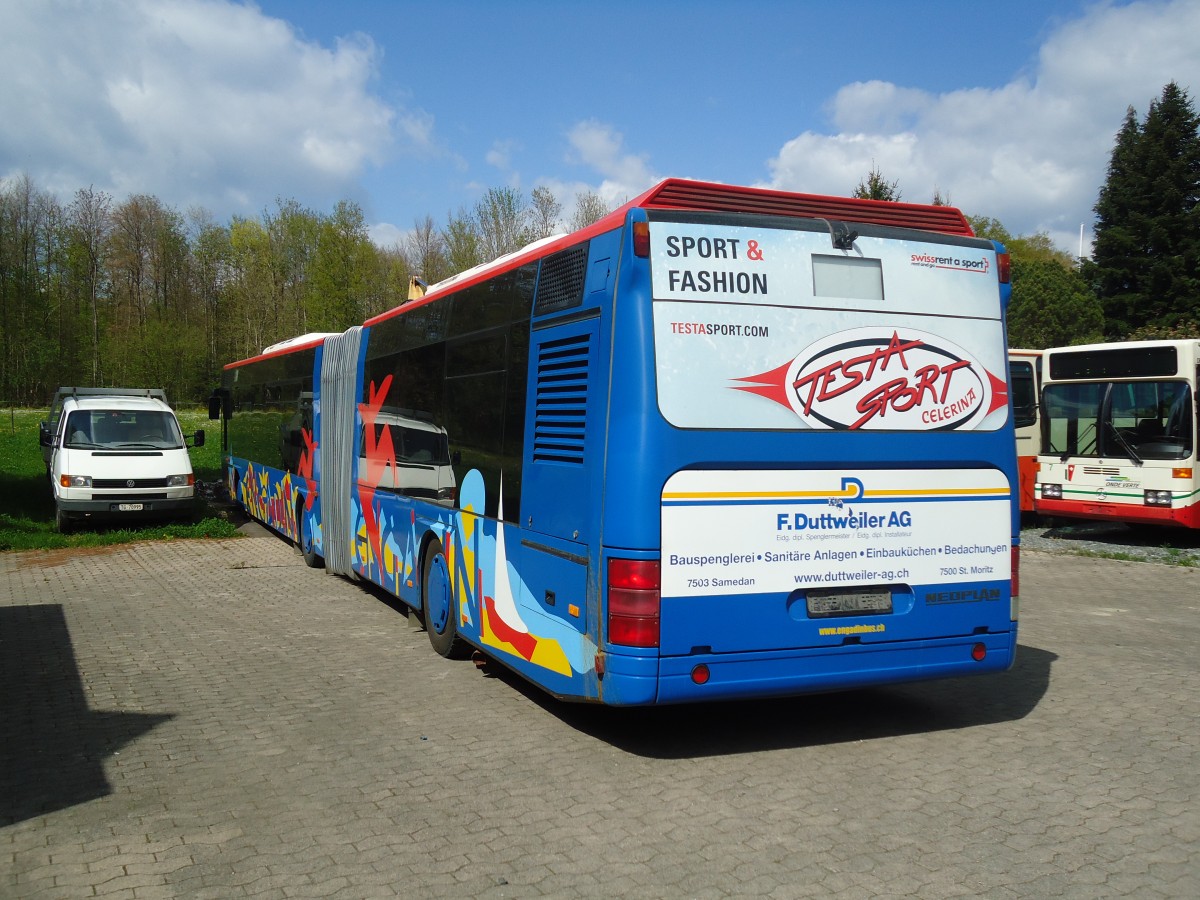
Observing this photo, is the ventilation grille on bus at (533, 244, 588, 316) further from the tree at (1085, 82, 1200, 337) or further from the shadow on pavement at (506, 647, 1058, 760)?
the tree at (1085, 82, 1200, 337)

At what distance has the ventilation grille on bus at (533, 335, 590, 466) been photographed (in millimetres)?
5590

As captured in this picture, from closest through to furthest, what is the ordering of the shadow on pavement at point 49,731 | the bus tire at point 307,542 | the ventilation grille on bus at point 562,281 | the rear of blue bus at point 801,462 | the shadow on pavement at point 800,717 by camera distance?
the shadow on pavement at point 49,731, the rear of blue bus at point 801,462, the ventilation grille on bus at point 562,281, the shadow on pavement at point 800,717, the bus tire at point 307,542

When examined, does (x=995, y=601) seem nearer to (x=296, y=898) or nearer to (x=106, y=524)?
(x=296, y=898)

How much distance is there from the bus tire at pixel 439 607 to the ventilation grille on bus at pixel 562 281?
2.64 meters

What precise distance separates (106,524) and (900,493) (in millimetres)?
15018

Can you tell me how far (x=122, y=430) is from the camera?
Result: 16.4 meters

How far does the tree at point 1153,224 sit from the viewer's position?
1750 inches

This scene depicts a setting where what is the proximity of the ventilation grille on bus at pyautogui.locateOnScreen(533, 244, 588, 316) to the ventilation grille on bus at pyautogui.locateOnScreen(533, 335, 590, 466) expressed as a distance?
227 millimetres

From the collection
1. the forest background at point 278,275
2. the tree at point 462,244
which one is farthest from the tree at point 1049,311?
the tree at point 462,244

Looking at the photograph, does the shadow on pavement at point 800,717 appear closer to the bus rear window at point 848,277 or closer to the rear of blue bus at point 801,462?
the rear of blue bus at point 801,462

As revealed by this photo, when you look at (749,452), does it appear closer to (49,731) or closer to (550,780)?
(550,780)

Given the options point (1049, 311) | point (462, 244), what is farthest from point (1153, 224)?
point (462, 244)

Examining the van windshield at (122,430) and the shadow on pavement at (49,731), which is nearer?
the shadow on pavement at (49,731)

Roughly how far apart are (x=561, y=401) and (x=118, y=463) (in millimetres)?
12403
